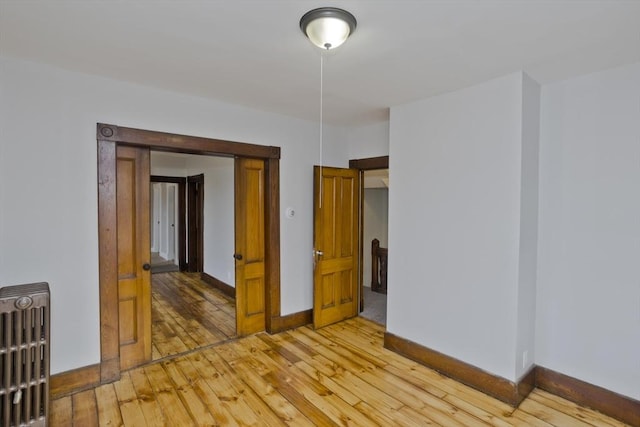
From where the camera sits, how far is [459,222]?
2.82 m

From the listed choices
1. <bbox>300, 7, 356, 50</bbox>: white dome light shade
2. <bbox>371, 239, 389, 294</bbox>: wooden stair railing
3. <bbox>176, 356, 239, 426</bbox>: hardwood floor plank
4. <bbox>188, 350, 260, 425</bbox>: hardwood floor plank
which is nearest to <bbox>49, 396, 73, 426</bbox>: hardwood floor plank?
<bbox>176, 356, 239, 426</bbox>: hardwood floor plank

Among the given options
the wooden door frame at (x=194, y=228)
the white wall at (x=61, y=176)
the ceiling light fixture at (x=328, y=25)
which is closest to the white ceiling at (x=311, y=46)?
the ceiling light fixture at (x=328, y=25)

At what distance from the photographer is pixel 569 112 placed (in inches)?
100

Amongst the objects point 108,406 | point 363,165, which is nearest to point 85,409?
point 108,406

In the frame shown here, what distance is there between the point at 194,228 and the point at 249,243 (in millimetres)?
3514

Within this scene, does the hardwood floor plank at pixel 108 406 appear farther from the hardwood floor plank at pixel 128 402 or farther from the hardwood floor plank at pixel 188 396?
the hardwood floor plank at pixel 188 396

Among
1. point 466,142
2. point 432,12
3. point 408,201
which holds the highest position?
point 432,12

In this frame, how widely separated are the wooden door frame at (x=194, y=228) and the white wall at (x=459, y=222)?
14.4ft

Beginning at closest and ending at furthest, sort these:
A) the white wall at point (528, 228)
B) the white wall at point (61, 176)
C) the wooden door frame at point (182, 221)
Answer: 1. the white wall at point (61, 176)
2. the white wall at point (528, 228)
3. the wooden door frame at point (182, 221)

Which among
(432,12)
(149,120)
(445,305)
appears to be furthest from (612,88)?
(149,120)

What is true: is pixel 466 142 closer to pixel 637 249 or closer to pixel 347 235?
pixel 637 249

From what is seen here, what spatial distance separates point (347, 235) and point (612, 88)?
9.32ft

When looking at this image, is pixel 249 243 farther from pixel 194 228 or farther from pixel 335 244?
pixel 194 228

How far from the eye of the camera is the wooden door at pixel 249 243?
3635 millimetres
